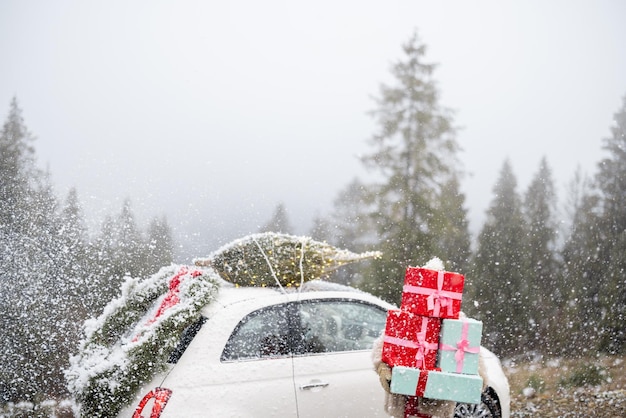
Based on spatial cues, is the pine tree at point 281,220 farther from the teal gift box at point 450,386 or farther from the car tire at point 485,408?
the teal gift box at point 450,386

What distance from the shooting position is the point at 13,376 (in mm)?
8172

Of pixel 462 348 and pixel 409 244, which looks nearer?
pixel 462 348

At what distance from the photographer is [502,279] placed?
20750 mm

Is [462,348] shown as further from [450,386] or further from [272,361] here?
[272,361]

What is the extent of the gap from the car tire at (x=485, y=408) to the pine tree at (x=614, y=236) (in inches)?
558

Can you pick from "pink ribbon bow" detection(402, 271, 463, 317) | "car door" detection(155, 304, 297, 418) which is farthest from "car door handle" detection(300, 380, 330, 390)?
"pink ribbon bow" detection(402, 271, 463, 317)

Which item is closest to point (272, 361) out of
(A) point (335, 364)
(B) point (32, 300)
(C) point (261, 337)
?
(C) point (261, 337)

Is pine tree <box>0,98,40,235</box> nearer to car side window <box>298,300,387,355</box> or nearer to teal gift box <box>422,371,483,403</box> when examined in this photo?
car side window <box>298,300,387,355</box>

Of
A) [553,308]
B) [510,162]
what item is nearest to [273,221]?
[510,162]

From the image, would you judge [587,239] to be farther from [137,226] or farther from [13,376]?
[13,376]

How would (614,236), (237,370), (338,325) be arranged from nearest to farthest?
(237,370) < (338,325) < (614,236)

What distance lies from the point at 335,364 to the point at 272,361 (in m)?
0.55

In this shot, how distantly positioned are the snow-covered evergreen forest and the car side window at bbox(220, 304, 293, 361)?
148 cm

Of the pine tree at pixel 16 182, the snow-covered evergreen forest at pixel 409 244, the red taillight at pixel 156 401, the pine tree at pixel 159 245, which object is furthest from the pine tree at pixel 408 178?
the red taillight at pixel 156 401
